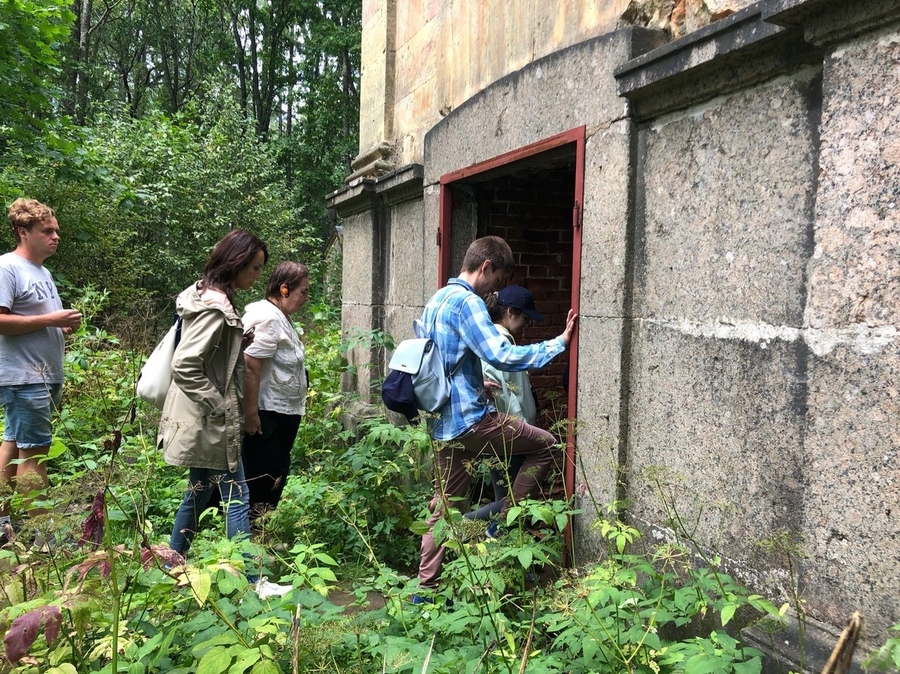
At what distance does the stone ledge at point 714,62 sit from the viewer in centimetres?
228

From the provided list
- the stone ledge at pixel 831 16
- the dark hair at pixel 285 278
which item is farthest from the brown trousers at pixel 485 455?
the stone ledge at pixel 831 16

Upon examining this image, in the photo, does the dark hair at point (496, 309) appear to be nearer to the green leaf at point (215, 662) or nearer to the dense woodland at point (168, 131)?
the green leaf at point (215, 662)

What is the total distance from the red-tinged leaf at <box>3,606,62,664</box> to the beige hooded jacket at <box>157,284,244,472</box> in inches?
Result: 60.5

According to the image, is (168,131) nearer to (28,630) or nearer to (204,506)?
(204,506)

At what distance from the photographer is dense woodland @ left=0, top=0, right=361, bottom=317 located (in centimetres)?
793

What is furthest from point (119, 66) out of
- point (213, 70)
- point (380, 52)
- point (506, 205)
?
point (506, 205)

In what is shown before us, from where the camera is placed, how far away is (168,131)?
42.6ft

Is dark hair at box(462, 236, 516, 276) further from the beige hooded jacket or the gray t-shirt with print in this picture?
the gray t-shirt with print

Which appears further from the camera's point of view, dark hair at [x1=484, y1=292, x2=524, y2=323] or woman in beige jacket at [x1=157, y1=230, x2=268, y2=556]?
dark hair at [x1=484, y1=292, x2=524, y2=323]

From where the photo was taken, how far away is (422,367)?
338cm

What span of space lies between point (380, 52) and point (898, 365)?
521cm

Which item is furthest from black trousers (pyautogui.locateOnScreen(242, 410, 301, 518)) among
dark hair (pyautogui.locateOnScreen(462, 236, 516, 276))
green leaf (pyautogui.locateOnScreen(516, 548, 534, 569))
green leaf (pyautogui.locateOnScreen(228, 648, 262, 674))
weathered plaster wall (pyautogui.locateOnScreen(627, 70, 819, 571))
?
green leaf (pyautogui.locateOnScreen(228, 648, 262, 674))

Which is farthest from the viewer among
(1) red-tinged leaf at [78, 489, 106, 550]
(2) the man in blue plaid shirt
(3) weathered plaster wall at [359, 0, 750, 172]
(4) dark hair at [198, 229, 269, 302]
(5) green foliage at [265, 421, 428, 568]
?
(5) green foliage at [265, 421, 428, 568]

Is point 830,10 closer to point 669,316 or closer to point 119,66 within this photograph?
point 669,316
